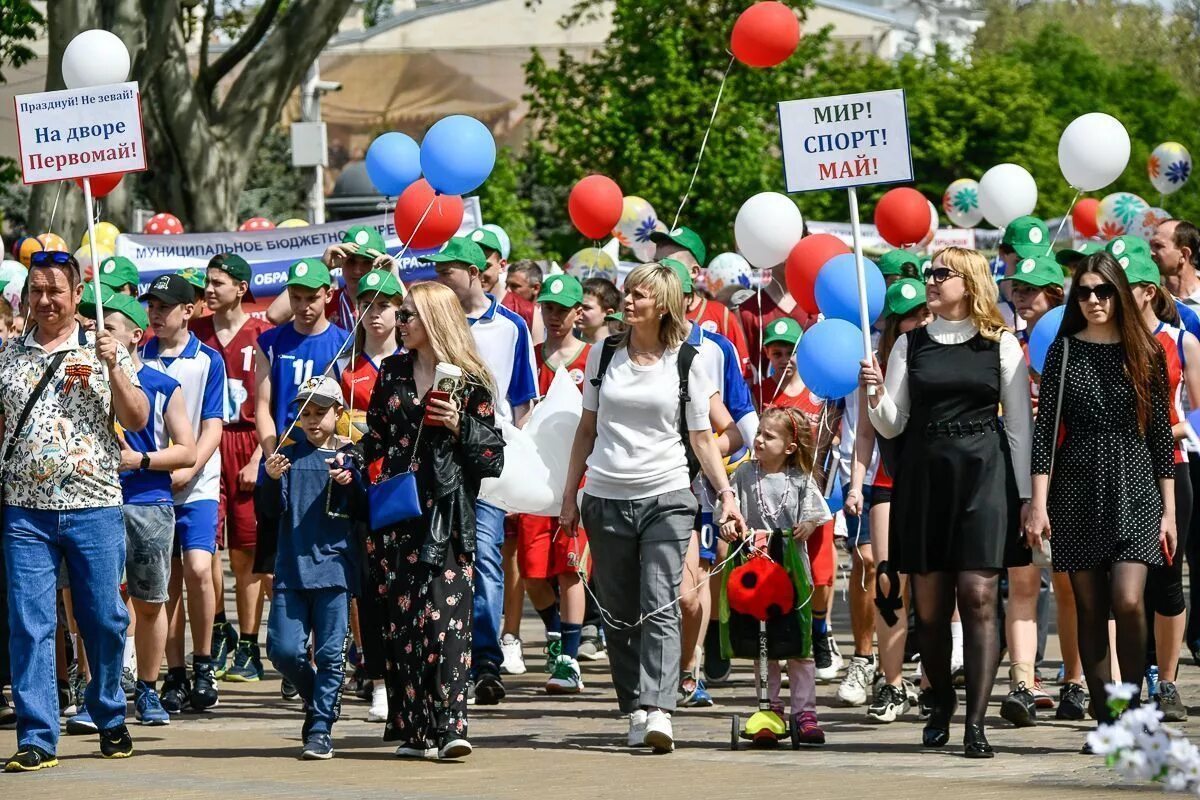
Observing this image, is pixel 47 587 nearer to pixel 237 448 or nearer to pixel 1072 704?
pixel 237 448

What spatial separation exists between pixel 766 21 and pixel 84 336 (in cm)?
554

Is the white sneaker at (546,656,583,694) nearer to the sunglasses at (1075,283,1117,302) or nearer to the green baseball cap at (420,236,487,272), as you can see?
the green baseball cap at (420,236,487,272)

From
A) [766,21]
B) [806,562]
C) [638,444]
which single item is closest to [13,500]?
[638,444]

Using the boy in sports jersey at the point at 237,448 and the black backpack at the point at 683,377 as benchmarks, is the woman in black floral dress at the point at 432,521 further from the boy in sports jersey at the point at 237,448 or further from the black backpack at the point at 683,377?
the boy in sports jersey at the point at 237,448

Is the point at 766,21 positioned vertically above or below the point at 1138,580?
above

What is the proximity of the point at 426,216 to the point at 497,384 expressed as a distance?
161cm

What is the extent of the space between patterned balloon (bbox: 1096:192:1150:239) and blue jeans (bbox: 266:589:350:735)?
34.5 feet

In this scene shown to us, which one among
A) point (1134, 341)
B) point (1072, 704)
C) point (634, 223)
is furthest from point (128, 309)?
point (634, 223)

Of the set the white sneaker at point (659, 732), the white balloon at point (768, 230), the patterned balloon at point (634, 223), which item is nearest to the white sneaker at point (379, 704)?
the white sneaker at point (659, 732)

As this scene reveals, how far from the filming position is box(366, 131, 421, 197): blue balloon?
11898mm

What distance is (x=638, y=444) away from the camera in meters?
8.74

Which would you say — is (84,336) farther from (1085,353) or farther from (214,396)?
(1085,353)

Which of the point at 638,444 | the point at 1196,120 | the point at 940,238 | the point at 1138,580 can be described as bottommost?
Answer: the point at 1138,580

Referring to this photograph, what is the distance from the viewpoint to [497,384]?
10.2m
